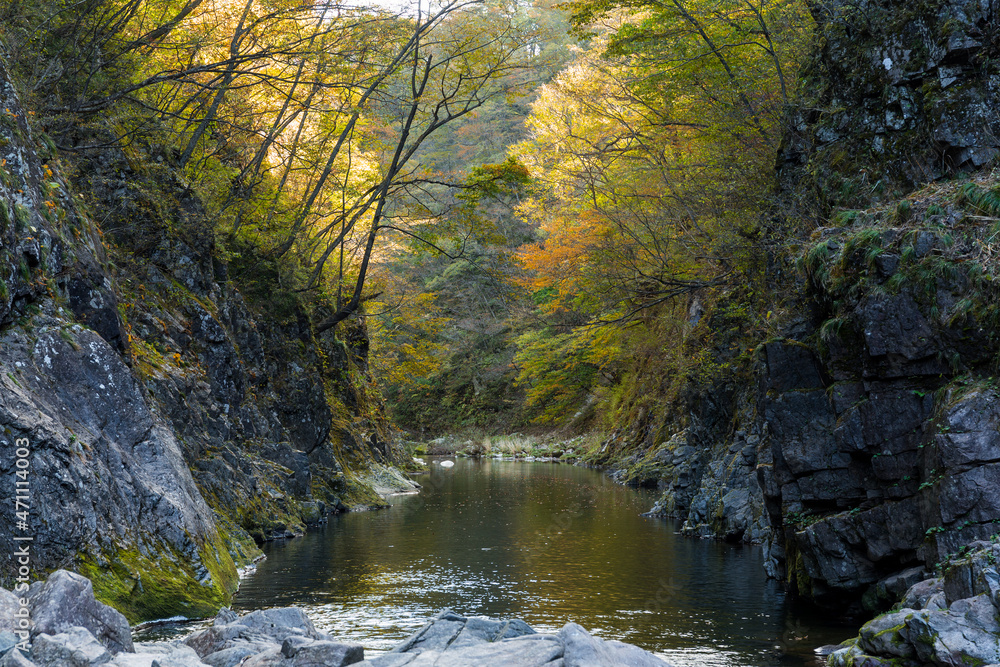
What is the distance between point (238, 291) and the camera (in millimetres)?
17281

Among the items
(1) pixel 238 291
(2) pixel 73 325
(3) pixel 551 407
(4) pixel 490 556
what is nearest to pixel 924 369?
(4) pixel 490 556

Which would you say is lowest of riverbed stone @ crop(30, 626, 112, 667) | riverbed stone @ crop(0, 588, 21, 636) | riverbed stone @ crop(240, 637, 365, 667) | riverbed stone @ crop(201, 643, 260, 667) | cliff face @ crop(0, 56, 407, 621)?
riverbed stone @ crop(201, 643, 260, 667)

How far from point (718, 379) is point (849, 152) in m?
7.94

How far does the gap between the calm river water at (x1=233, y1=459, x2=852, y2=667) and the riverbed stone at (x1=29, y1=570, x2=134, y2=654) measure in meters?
2.14

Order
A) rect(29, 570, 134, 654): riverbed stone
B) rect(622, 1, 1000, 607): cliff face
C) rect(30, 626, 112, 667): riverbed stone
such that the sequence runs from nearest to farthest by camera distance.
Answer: rect(30, 626, 112, 667): riverbed stone < rect(29, 570, 134, 654): riverbed stone < rect(622, 1, 1000, 607): cliff face

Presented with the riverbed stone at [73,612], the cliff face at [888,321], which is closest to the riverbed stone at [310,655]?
the riverbed stone at [73,612]

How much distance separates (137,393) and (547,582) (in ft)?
18.2

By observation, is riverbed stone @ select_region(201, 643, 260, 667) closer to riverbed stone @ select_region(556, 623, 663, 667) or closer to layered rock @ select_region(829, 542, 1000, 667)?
riverbed stone @ select_region(556, 623, 663, 667)

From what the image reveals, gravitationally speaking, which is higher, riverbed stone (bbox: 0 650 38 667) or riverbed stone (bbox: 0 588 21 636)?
riverbed stone (bbox: 0 588 21 636)

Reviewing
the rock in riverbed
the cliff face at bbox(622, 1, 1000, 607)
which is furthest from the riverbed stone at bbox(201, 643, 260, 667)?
the cliff face at bbox(622, 1, 1000, 607)

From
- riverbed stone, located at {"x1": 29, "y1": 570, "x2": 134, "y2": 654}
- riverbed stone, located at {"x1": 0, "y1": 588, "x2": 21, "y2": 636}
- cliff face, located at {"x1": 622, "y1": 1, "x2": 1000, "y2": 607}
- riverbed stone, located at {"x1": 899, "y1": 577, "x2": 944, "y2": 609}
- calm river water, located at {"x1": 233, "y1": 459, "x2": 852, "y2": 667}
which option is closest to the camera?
riverbed stone, located at {"x1": 0, "y1": 588, "x2": 21, "y2": 636}

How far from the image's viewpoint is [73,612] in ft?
18.4

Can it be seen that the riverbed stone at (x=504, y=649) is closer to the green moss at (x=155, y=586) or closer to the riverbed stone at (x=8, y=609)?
the riverbed stone at (x=8, y=609)

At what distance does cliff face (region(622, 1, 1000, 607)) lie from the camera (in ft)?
23.9
